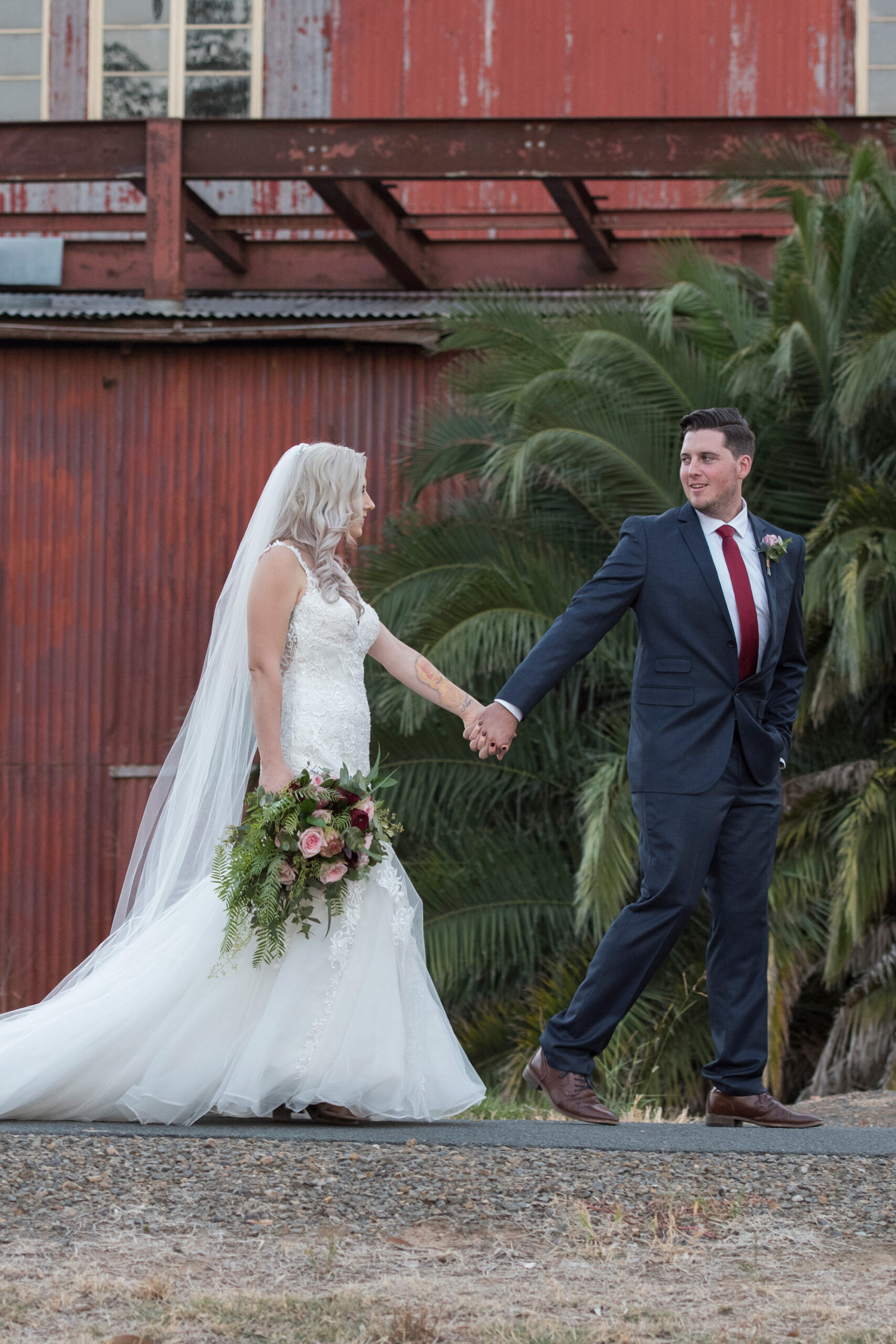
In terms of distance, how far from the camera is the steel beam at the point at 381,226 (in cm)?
1105

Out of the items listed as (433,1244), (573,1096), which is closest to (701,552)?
(573,1096)

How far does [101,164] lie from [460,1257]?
9339mm

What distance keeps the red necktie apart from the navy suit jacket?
3 centimetres

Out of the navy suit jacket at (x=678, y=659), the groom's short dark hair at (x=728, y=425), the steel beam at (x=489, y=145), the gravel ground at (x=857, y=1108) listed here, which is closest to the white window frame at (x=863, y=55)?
the steel beam at (x=489, y=145)

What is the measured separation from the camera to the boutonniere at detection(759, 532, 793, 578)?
4977 mm

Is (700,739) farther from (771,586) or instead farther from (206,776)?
(206,776)

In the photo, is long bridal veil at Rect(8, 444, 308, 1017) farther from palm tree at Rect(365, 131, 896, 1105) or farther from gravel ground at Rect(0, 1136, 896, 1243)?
palm tree at Rect(365, 131, 896, 1105)

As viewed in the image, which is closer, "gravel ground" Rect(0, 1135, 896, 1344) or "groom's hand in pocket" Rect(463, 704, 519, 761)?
"gravel ground" Rect(0, 1135, 896, 1344)

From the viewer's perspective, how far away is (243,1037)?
4688mm

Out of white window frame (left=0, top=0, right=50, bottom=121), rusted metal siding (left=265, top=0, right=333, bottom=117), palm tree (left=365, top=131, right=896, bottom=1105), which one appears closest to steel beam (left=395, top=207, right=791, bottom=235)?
palm tree (left=365, top=131, right=896, bottom=1105)

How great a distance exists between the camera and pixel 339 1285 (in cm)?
316

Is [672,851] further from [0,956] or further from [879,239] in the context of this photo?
[0,956]

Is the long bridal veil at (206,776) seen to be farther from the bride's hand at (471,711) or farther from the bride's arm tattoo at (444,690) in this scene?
the bride's hand at (471,711)

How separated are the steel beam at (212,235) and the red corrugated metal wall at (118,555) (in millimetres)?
1109
